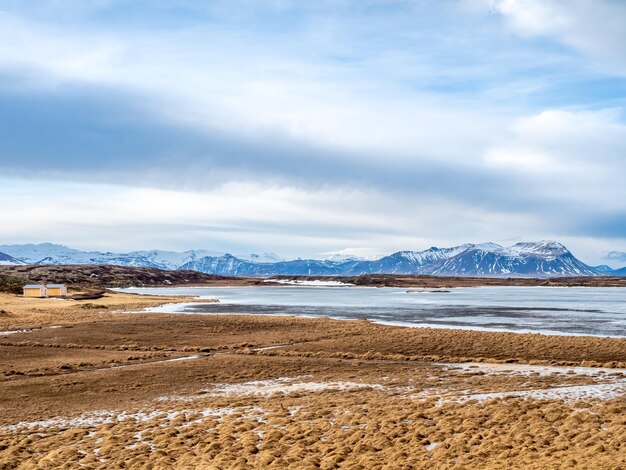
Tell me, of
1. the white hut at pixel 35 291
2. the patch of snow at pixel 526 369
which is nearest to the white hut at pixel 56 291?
the white hut at pixel 35 291

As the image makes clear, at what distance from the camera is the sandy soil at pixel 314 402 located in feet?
52.9

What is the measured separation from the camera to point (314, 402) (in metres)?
23.1

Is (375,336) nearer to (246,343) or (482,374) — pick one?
(246,343)

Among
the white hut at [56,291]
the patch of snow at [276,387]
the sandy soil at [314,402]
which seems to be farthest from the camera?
the white hut at [56,291]

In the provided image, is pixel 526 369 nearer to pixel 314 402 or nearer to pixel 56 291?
pixel 314 402

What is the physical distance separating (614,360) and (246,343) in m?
25.2

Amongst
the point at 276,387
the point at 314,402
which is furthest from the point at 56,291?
the point at 314,402

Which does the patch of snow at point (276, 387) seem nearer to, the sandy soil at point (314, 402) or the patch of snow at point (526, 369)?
the sandy soil at point (314, 402)

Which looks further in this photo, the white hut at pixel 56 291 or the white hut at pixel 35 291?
the white hut at pixel 56 291

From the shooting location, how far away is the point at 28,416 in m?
21.3

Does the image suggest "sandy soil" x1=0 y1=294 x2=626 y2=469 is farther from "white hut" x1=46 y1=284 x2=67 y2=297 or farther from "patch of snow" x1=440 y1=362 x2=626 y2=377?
"white hut" x1=46 y1=284 x2=67 y2=297

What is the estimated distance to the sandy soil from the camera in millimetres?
16109

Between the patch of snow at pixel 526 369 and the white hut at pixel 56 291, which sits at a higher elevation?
the patch of snow at pixel 526 369

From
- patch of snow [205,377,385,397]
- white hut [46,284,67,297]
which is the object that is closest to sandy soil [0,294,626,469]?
patch of snow [205,377,385,397]
